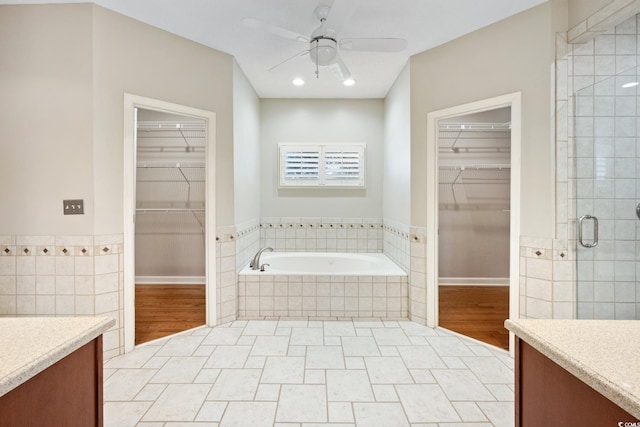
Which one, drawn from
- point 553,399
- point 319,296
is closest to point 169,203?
point 319,296

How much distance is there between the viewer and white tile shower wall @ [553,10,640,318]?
2.04 metres

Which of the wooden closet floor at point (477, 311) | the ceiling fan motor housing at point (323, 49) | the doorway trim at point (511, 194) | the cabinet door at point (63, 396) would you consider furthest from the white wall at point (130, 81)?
the wooden closet floor at point (477, 311)

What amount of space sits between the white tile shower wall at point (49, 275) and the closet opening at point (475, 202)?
386 cm

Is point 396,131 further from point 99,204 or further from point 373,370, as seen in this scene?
point 99,204

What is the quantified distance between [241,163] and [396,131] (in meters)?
1.82

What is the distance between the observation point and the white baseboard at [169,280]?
4336mm

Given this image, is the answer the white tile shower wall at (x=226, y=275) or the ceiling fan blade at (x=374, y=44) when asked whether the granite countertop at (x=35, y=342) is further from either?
the ceiling fan blade at (x=374, y=44)

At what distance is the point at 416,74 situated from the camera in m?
3.00

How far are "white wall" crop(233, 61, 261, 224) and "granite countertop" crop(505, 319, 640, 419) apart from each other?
271cm

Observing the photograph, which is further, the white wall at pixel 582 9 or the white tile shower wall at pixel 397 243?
the white tile shower wall at pixel 397 243

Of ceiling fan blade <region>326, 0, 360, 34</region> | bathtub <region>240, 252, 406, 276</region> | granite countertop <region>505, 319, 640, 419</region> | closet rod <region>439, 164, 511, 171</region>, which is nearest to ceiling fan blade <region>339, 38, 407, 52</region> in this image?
ceiling fan blade <region>326, 0, 360, 34</region>

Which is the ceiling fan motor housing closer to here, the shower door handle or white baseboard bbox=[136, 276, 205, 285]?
the shower door handle

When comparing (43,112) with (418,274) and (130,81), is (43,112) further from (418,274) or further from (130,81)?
(418,274)

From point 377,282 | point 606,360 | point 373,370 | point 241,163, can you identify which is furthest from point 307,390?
point 241,163
